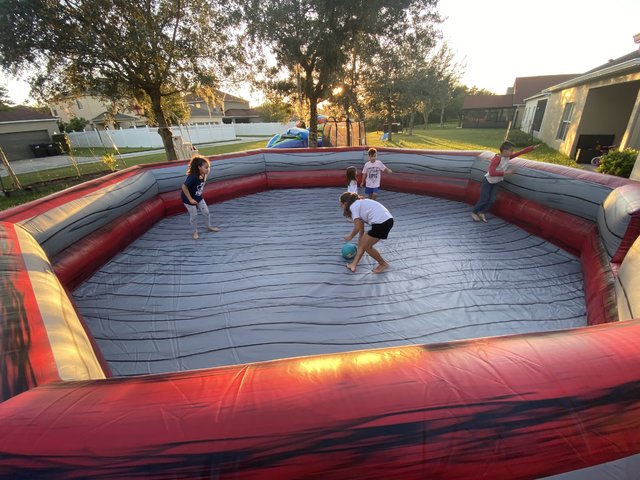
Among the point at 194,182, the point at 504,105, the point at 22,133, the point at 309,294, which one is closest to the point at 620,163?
the point at 309,294

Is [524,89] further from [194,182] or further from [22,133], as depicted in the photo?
[22,133]

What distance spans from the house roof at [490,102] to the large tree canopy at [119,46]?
112ft

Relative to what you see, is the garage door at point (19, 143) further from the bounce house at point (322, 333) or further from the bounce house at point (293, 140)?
the bounce house at point (322, 333)

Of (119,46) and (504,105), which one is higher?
(119,46)

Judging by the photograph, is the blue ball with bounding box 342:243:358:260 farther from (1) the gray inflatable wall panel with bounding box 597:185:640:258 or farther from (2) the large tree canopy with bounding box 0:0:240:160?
(2) the large tree canopy with bounding box 0:0:240:160

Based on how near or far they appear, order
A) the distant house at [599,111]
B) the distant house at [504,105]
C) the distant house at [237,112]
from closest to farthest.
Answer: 1. the distant house at [599,111]
2. the distant house at [504,105]
3. the distant house at [237,112]

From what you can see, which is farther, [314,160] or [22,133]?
[22,133]

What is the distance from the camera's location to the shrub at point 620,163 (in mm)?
7000

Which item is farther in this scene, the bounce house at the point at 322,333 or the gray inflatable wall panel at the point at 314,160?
the gray inflatable wall panel at the point at 314,160

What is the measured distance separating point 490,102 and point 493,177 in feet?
126

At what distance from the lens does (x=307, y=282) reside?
12.0 ft

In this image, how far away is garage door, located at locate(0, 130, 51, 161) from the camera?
21000 millimetres

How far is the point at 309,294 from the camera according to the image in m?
3.42

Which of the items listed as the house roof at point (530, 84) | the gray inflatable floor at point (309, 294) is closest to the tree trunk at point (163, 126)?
the gray inflatable floor at point (309, 294)
